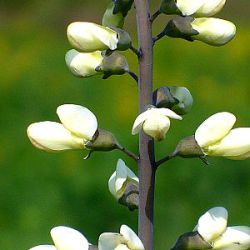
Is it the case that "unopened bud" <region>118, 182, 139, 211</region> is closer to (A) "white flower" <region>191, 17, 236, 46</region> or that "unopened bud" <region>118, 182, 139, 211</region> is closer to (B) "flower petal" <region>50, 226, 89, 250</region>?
(B) "flower petal" <region>50, 226, 89, 250</region>

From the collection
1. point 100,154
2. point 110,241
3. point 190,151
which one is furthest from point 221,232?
point 100,154

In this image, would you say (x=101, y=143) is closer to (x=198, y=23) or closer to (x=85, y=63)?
(x=85, y=63)

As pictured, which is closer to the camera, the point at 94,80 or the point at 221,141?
the point at 221,141

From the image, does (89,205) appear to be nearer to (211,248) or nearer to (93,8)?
(211,248)

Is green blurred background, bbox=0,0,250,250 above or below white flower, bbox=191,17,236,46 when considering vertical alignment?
above

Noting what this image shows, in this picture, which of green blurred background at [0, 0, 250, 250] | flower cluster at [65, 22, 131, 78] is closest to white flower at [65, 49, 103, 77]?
flower cluster at [65, 22, 131, 78]

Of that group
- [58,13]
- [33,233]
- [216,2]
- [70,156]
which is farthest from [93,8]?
[216,2]
